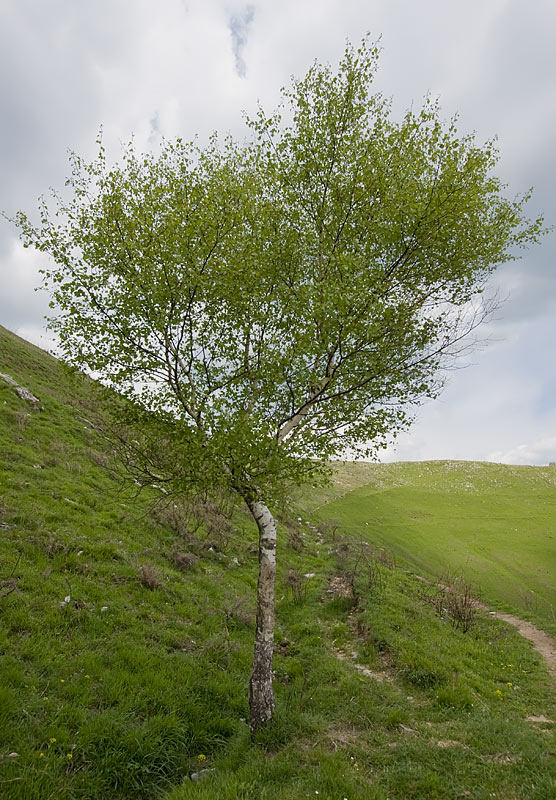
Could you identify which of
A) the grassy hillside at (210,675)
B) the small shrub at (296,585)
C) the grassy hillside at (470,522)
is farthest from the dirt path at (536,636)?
the small shrub at (296,585)

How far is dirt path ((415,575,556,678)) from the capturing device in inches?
629

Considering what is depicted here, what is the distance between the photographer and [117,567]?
1455 centimetres

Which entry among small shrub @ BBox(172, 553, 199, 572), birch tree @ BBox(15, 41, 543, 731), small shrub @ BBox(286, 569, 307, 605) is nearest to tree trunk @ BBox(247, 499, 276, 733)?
birch tree @ BBox(15, 41, 543, 731)

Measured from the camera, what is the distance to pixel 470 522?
39719 mm

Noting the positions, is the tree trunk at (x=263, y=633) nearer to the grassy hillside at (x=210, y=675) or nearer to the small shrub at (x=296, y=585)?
the grassy hillside at (x=210, y=675)

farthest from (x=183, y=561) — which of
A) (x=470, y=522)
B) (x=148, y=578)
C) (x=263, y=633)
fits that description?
(x=470, y=522)

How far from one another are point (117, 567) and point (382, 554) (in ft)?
64.3

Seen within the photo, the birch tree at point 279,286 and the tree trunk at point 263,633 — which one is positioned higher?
the birch tree at point 279,286

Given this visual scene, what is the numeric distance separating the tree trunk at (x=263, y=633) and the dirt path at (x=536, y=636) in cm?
1138

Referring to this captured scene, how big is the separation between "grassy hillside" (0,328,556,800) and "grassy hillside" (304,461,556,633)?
9658mm

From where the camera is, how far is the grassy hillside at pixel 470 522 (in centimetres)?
2727

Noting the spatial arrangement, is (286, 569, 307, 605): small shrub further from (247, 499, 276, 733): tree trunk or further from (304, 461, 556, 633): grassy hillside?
(304, 461, 556, 633): grassy hillside

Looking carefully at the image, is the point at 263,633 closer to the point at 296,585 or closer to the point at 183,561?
the point at 183,561

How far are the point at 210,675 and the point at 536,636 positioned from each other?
52.6 ft
